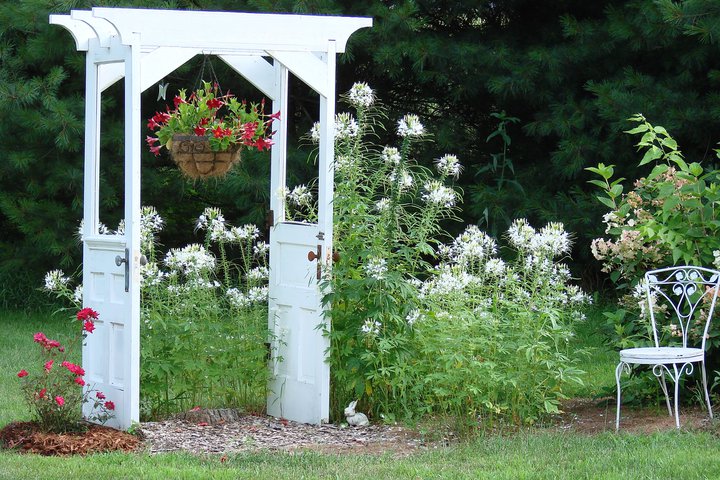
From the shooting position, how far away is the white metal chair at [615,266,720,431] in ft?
17.9

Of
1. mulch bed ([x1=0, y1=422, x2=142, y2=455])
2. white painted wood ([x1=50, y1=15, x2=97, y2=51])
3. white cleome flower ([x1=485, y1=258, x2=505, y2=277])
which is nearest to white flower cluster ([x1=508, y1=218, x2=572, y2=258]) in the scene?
white cleome flower ([x1=485, y1=258, x2=505, y2=277])

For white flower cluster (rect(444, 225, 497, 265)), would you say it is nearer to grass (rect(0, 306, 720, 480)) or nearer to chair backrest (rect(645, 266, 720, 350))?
chair backrest (rect(645, 266, 720, 350))

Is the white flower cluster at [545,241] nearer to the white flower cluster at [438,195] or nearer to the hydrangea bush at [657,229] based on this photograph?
the white flower cluster at [438,195]

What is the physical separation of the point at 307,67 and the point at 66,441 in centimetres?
240

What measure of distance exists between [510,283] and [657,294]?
3.15 ft

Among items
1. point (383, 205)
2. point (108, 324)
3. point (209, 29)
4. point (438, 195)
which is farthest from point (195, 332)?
point (209, 29)

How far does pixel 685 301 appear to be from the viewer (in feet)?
20.0

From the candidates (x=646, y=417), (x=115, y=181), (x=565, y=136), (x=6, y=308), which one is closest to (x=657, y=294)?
(x=646, y=417)

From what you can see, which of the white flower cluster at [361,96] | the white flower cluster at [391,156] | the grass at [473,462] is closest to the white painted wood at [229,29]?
the white flower cluster at [361,96]

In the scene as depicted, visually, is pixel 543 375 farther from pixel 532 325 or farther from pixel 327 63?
pixel 327 63

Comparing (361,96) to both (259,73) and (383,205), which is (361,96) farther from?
(259,73)

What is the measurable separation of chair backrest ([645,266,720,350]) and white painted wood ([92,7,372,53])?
7.40 feet

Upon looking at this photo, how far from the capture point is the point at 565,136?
32.7ft

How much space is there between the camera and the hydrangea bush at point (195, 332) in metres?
5.93
